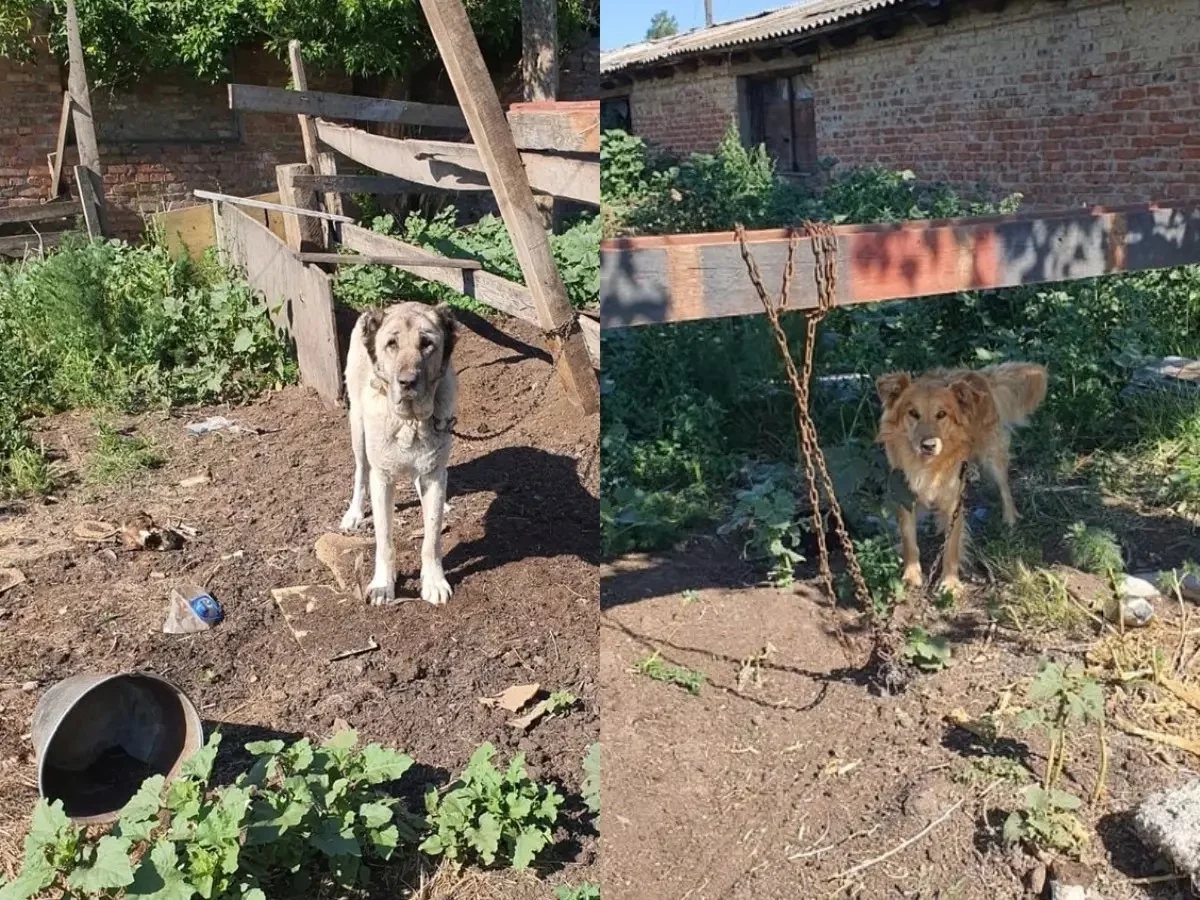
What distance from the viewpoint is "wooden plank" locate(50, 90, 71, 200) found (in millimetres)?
7680

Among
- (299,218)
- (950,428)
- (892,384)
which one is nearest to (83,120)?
(299,218)

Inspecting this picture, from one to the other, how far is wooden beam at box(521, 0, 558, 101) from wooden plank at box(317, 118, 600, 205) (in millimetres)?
391

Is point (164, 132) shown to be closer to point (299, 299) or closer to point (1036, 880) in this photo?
point (299, 299)

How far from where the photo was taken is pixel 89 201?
784 centimetres

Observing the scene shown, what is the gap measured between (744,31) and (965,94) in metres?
0.66

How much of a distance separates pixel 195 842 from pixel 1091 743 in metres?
2.08

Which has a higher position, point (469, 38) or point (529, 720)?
point (469, 38)

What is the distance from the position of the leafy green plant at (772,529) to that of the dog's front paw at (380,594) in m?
1.39

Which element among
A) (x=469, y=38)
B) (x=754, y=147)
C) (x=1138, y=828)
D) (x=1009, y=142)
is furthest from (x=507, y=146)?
(x=1138, y=828)

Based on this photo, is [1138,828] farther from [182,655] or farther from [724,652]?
[182,655]

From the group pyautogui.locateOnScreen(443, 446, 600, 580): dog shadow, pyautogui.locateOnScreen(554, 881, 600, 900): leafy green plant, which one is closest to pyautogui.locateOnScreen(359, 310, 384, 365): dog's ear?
pyautogui.locateOnScreen(443, 446, 600, 580): dog shadow

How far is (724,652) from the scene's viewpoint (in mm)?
2811

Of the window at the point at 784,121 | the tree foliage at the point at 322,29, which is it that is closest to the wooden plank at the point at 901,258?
the window at the point at 784,121

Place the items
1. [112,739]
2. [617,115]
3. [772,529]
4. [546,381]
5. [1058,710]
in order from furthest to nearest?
[546,381]
[112,739]
[772,529]
[617,115]
[1058,710]
